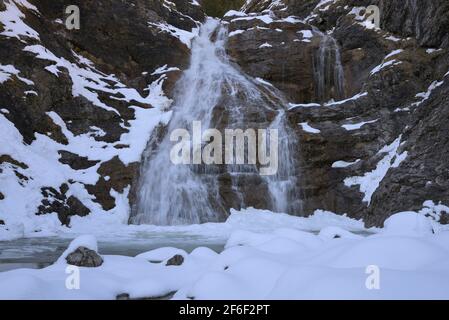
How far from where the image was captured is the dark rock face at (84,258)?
23.4ft

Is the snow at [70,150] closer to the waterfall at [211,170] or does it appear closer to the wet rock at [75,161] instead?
the wet rock at [75,161]

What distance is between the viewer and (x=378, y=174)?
55.5 ft

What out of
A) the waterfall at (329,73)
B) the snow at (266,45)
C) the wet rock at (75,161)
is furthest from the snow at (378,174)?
the wet rock at (75,161)

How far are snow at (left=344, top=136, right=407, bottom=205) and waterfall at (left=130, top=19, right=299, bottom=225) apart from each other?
2.67 meters

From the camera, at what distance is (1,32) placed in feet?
65.3

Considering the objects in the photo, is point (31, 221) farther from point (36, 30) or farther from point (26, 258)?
point (36, 30)

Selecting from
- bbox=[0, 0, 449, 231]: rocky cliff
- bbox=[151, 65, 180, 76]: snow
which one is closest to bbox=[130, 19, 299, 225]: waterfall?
bbox=[0, 0, 449, 231]: rocky cliff

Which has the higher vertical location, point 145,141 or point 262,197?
point 145,141

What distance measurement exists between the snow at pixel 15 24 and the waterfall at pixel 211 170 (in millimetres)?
7965

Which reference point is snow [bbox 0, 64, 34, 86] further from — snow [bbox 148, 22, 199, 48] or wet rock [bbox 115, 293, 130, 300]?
wet rock [bbox 115, 293, 130, 300]

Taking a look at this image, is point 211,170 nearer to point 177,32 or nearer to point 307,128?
point 307,128

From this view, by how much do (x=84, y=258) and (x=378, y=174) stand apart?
13074 mm
